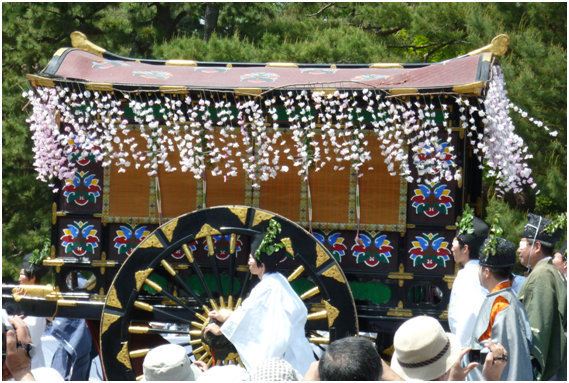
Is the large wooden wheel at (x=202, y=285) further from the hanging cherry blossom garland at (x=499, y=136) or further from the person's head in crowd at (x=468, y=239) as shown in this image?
the hanging cherry blossom garland at (x=499, y=136)

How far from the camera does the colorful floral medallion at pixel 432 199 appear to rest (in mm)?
4816

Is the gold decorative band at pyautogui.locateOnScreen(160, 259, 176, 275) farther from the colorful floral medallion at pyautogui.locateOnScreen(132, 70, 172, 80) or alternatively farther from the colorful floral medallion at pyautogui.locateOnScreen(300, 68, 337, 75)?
the colorful floral medallion at pyautogui.locateOnScreen(300, 68, 337, 75)

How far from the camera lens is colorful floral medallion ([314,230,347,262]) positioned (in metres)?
4.95

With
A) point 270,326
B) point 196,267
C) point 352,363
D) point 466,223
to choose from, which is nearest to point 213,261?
point 196,267

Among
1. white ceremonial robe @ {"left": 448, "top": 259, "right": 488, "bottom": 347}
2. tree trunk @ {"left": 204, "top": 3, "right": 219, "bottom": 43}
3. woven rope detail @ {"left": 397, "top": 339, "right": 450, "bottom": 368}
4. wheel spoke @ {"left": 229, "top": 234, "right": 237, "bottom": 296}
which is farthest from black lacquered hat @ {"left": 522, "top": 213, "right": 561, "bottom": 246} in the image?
tree trunk @ {"left": 204, "top": 3, "right": 219, "bottom": 43}

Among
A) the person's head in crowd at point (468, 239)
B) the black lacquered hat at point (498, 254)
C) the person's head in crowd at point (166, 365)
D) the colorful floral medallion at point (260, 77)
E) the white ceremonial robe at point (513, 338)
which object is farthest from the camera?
the colorful floral medallion at point (260, 77)

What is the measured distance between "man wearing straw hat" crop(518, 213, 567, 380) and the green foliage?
4101 millimetres

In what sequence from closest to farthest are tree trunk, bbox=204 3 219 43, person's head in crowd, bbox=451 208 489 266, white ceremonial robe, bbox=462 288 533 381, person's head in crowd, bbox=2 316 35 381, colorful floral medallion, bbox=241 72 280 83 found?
person's head in crowd, bbox=2 316 35 381 → white ceremonial robe, bbox=462 288 533 381 → person's head in crowd, bbox=451 208 489 266 → colorful floral medallion, bbox=241 72 280 83 → tree trunk, bbox=204 3 219 43

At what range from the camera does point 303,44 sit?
1012cm

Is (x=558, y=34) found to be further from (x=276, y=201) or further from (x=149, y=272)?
(x=149, y=272)

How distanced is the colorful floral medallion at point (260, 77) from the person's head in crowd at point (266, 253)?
1.29 meters

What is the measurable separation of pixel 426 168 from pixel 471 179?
0.95m

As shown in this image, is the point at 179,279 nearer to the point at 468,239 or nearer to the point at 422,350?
the point at 468,239

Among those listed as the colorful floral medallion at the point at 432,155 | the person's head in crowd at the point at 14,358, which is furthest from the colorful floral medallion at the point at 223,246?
the person's head in crowd at the point at 14,358
